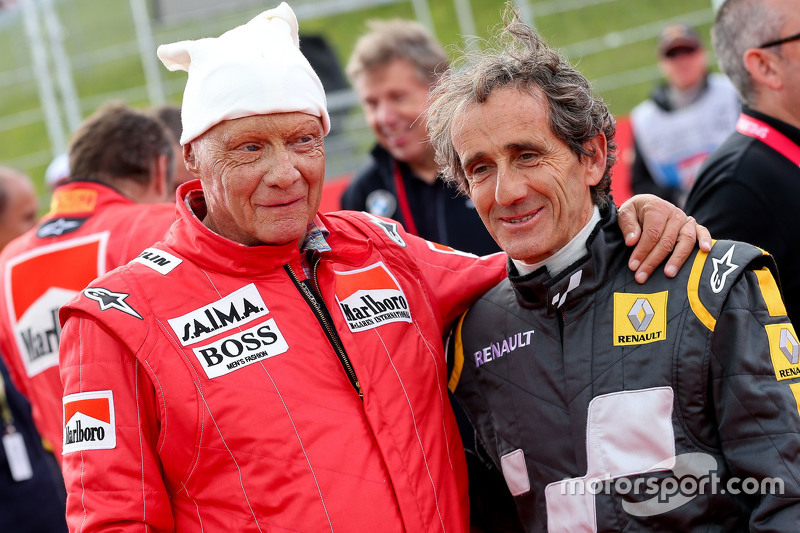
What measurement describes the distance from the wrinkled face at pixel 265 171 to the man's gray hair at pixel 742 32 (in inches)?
70.7

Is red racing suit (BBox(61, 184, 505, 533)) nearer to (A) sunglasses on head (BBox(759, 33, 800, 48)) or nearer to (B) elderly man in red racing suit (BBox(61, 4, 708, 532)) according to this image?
(B) elderly man in red racing suit (BBox(61, 4, 708, 532))

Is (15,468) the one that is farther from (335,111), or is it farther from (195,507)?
(335,111)

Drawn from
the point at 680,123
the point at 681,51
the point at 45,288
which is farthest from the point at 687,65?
the point at 45,288

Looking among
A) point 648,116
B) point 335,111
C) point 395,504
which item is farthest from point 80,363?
point 335,111

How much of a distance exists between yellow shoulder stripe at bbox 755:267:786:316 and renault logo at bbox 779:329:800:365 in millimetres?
52

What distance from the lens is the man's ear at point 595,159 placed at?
7.88 feet

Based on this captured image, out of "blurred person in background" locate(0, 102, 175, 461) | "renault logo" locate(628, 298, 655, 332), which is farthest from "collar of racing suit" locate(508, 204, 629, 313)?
"blurred person in background" locate(0, 102, 175, 461)

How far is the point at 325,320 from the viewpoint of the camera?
229 centimetres

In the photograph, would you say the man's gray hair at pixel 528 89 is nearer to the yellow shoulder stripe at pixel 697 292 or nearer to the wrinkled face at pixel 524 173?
the wrinkled face at pixel 524 173

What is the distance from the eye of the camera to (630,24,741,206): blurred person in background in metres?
6.91

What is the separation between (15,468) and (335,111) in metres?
8.23

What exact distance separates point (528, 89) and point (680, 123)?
510 cm

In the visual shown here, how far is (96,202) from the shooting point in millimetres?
3615

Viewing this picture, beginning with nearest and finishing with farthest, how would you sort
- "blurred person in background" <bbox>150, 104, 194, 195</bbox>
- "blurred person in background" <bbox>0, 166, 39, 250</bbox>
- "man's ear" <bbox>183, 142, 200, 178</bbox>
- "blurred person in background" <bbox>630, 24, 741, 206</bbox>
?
"man's ear" <bbox>183, 142, 200, 178</bbox>, "blurred person in background" <bbox>150, 104, 194, 195</bbox>, "blurred person in background" <bbox>0, 166, 39, 250</bbox>, "blurred person in background" <bbox>630, 24, 741, 206</bbox>
